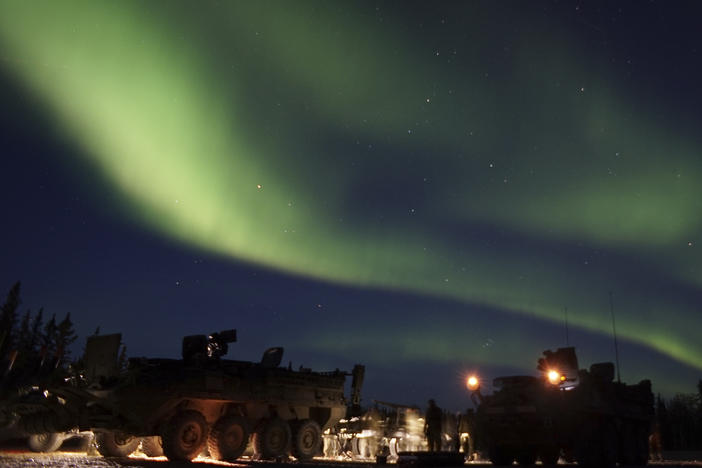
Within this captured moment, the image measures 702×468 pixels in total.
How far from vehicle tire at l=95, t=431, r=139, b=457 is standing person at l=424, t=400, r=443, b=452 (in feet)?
26.6

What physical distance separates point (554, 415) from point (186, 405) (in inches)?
363

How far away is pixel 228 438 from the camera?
17.2m

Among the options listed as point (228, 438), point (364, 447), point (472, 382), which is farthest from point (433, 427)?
point (364, 447)

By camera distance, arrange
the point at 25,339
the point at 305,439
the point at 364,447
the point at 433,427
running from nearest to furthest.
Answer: the point at 433,427 < the point at 305,439 < the point at 364,447 < the point at 25,339

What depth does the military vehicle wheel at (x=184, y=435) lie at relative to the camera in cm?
1580

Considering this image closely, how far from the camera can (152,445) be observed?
18.3m

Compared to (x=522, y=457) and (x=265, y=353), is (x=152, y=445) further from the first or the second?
(x=522, y=457)

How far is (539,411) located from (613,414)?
285cm

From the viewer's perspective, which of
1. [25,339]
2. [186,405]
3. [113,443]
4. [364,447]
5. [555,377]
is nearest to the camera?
[555,377]

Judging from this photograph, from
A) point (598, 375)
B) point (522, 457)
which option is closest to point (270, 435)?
point (522, 457)

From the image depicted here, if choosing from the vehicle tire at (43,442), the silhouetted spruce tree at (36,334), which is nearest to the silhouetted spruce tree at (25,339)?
the silhouetted spruce tree at (36,334)

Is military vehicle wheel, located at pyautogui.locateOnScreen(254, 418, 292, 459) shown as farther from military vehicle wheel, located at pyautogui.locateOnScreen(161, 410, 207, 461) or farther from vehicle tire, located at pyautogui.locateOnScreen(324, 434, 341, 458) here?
vehicle tire, located at pyautogui.locateOnScreen(324, 434, 341, 458)

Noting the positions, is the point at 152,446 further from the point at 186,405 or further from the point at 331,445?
the point at 331,445

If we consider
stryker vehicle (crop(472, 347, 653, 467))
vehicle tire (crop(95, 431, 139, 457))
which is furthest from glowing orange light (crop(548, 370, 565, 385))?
vehicle tire (crop(95, 431, 139, 457))
